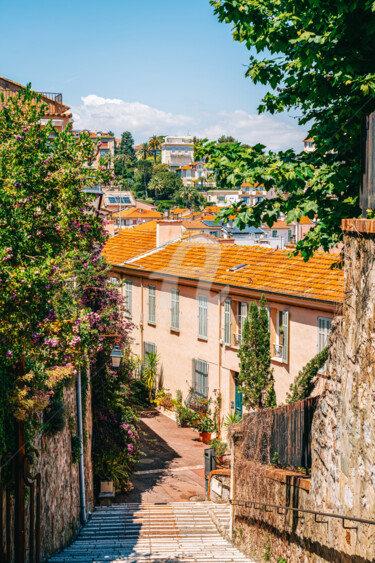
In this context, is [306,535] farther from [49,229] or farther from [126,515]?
[126,515]

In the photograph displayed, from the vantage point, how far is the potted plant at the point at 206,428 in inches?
917

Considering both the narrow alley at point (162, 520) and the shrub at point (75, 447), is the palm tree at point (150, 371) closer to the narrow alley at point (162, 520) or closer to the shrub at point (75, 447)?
the narrow alley at point (162, 520)

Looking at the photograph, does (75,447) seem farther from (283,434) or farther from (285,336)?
(285,336)

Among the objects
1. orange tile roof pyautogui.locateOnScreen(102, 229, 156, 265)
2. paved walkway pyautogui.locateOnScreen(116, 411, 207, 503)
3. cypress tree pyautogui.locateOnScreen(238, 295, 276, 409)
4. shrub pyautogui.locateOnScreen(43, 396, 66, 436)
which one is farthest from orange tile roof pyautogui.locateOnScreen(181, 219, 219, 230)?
shrub pyautogui.locateOnScreen(43, 396, 66, 436)

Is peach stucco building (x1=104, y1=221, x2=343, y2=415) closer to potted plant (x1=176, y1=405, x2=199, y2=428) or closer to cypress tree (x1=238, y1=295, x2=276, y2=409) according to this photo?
cypress tree (x1=238, y1=295, x2=276, y2=409)

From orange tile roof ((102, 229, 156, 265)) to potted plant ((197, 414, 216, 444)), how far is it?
10427mm

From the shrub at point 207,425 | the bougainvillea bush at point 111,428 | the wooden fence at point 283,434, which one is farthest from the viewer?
the shrub at point 207,425

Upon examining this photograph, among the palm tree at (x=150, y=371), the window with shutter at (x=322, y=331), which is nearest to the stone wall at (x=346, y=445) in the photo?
the window with shutter at (x=322, y=331)

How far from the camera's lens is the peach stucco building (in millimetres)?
19297

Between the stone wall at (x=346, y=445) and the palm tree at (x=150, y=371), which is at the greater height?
the stone wall at (x=346, y=445)

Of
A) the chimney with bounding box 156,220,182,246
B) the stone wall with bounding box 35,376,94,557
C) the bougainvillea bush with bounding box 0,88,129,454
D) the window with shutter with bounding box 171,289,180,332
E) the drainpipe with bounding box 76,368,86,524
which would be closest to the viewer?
the bougainvillea bush with bounding box 0,88,129,454

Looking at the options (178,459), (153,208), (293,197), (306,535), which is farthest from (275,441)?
(153,208)

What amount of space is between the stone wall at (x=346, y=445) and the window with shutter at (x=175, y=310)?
56.1ft

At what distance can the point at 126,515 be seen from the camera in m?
14.2
